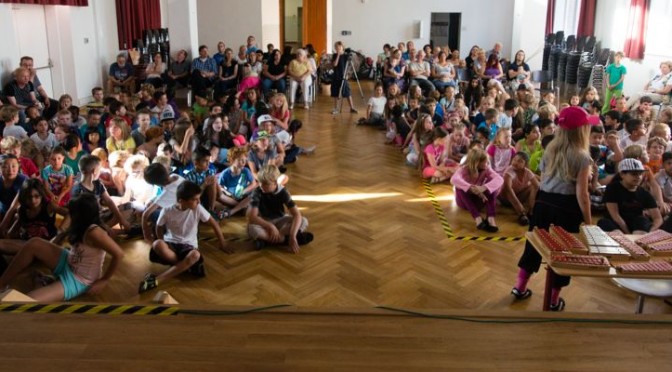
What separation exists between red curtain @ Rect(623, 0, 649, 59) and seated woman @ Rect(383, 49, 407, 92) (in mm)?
4615

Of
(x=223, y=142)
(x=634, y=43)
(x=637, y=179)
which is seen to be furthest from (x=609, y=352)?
(x=634, y=43)

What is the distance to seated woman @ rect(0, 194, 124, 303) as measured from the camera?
13.7 feet

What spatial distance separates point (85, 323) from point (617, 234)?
324cm

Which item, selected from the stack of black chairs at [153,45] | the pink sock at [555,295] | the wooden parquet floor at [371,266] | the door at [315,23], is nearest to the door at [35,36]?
the stack of black chairs at [153,45]

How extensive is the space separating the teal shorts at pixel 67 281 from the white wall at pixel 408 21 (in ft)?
46.4

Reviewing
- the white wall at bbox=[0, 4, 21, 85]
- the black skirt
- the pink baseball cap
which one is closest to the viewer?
the pink baseball cap

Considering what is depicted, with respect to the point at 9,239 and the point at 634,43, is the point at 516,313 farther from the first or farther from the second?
the point at 634,43

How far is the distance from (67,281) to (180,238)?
88 cm

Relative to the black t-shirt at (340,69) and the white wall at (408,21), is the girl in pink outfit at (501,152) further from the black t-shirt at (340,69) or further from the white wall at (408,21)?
the white wall at (408,21)

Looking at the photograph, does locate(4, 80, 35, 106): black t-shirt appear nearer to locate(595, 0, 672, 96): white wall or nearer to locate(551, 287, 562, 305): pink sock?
locate(551, 287, 562, 305): pink sock

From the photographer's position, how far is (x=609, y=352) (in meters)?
2.97

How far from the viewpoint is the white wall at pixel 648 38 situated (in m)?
11.3

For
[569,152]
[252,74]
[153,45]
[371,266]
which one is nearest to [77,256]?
[371,266]

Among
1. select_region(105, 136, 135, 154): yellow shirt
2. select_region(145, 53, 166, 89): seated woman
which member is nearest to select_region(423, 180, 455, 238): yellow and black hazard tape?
select_region(105, 136, 135, 154): yellow shirt
